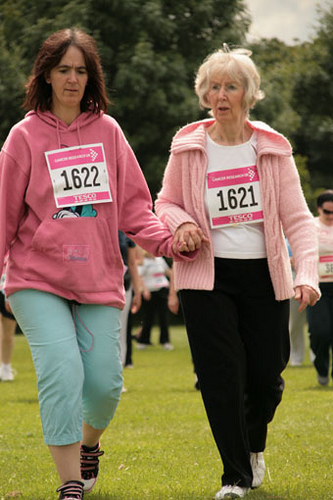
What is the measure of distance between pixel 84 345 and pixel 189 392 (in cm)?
664

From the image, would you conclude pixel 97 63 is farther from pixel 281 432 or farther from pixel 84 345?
pixel 281 432

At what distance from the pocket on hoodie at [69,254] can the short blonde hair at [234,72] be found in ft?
3.47

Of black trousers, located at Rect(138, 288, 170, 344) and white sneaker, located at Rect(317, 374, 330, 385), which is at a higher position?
white sneaker, located at Rect(317, 374, 330, 385)

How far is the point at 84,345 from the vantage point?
521cm

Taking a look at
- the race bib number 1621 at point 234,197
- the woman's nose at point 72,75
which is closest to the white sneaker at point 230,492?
the race bib number 1621 at point 234,197

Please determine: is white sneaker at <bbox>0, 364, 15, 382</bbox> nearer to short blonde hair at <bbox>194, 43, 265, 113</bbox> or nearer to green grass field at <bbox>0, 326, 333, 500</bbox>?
green grass field at <bbox>0, 326, 333, 500</bbox>

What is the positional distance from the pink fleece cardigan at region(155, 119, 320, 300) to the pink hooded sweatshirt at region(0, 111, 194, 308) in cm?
43

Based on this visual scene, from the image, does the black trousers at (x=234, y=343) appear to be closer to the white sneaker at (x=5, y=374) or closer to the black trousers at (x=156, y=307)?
the white sneaker at (x=5, y=374)

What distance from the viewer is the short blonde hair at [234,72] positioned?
219 inches

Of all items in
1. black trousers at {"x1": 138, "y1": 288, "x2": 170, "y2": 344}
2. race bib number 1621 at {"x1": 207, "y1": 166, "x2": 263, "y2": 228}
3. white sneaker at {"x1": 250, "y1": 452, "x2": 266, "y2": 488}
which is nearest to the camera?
race bib number 1621 at {"x1": 207, "y1": 166, "x2": 263, "y2": 228}

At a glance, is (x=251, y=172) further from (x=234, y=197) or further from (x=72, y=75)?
(x=72, y=75)

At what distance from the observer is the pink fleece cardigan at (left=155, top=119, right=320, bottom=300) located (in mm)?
5469

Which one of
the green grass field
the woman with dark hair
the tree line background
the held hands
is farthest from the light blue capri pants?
the tree line background

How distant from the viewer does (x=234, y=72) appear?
5543 millimetres
